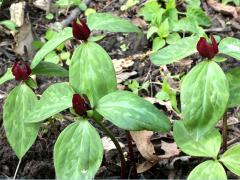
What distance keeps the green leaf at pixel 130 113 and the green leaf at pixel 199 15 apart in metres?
1.04

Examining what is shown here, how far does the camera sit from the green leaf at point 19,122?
1.44 m

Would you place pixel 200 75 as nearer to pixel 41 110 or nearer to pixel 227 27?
pixel 41 110

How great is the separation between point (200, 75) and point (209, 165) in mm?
261

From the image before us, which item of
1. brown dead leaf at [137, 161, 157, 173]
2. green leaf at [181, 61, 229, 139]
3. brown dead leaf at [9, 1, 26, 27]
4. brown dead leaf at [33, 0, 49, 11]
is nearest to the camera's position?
green leaf at [181, 61, 229, 139]

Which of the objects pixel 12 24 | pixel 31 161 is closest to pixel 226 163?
pixel 31 161

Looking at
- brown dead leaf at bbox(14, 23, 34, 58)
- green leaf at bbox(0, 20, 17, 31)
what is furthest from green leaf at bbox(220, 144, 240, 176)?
green leaf at bbox(0, 20, 17, 31)

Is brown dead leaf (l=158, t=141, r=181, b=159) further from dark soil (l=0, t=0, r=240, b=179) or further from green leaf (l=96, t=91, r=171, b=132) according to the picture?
green leaf (l=96, t=91, r=171, b=132)

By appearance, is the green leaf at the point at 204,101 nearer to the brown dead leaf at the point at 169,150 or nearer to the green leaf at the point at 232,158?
the green leaf at the point at 232,158

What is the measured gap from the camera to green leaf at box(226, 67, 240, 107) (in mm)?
1378

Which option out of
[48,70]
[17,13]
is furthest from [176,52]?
[17,13]

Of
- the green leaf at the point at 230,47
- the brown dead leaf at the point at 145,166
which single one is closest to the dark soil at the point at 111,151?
the brown dead leaf at the point at 145,166

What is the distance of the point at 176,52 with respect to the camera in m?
1.38

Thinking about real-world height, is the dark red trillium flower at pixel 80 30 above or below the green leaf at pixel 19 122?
above

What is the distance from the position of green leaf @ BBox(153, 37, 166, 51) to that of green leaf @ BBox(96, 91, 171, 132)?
864 mm
